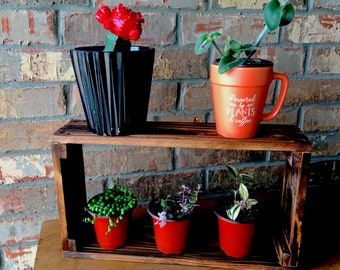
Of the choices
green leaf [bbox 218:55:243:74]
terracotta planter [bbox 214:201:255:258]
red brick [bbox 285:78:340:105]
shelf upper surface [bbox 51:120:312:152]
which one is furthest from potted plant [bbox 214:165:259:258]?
red brick [bbox 285:78:340:105]

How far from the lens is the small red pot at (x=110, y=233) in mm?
714

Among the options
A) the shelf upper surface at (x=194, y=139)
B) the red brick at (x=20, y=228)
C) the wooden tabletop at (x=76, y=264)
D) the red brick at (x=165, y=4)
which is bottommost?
the red brick at (x=20, y=228)

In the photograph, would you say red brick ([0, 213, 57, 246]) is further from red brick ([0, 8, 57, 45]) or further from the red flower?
the red flower

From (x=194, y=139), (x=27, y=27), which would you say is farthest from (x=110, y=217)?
(x=27, y=27)

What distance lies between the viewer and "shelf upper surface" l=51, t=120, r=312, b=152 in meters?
0.64

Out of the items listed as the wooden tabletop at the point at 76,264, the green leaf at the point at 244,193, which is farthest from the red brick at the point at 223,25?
the wooden tabletop at the point at 76,264

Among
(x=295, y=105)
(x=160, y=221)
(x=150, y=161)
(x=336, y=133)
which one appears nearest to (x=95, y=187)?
(x=150, y=161)

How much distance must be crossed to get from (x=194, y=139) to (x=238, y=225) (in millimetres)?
184

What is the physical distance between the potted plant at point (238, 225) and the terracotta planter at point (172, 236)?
72mm

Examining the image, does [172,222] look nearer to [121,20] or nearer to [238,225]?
[238,225]

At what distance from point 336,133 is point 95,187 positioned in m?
0.65

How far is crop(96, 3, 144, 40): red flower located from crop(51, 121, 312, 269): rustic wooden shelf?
0.60ft

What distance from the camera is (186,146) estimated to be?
0.65 meters

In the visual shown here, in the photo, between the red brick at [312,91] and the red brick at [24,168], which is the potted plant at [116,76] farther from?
the red brick at [312,91]
